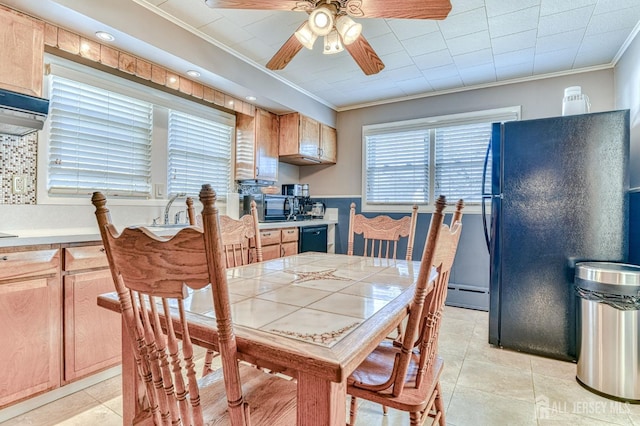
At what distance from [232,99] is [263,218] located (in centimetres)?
126

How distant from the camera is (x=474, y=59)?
3.16 metres

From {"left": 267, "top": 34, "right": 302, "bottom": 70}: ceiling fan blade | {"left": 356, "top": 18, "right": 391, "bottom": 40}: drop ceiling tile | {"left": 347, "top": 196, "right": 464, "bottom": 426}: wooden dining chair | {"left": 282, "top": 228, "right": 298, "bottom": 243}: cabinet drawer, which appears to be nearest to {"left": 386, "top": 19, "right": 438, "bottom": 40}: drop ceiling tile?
{"left": 356, "top": 18, "right": 391, "bottom": 40}: drop ceiling tile

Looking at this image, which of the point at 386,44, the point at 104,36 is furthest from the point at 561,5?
the point at 104,36

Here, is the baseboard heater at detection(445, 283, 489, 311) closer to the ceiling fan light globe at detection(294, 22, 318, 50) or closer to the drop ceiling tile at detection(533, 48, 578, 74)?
the drop ceiling tile at detection(533, 48, 578, 74)

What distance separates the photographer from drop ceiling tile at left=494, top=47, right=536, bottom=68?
301cm

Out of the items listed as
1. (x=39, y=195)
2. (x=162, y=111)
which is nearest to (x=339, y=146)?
(x=162, y=111)

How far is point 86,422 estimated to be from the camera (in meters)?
1.70

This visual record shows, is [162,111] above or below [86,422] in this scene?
above

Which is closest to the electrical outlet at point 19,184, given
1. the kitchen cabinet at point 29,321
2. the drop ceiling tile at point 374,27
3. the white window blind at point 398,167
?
the kitchen cabinet at point 29,321

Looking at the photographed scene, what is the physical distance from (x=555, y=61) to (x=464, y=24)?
→ 1269 millimetres

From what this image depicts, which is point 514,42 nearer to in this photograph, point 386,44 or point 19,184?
point 386,44

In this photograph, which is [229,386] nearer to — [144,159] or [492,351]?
[492,351]

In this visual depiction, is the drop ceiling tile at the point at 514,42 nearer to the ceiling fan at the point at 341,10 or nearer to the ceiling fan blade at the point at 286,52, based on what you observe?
the ceiling fan at the point at 341,10

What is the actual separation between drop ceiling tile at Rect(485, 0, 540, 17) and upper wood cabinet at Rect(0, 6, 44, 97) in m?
2.86
